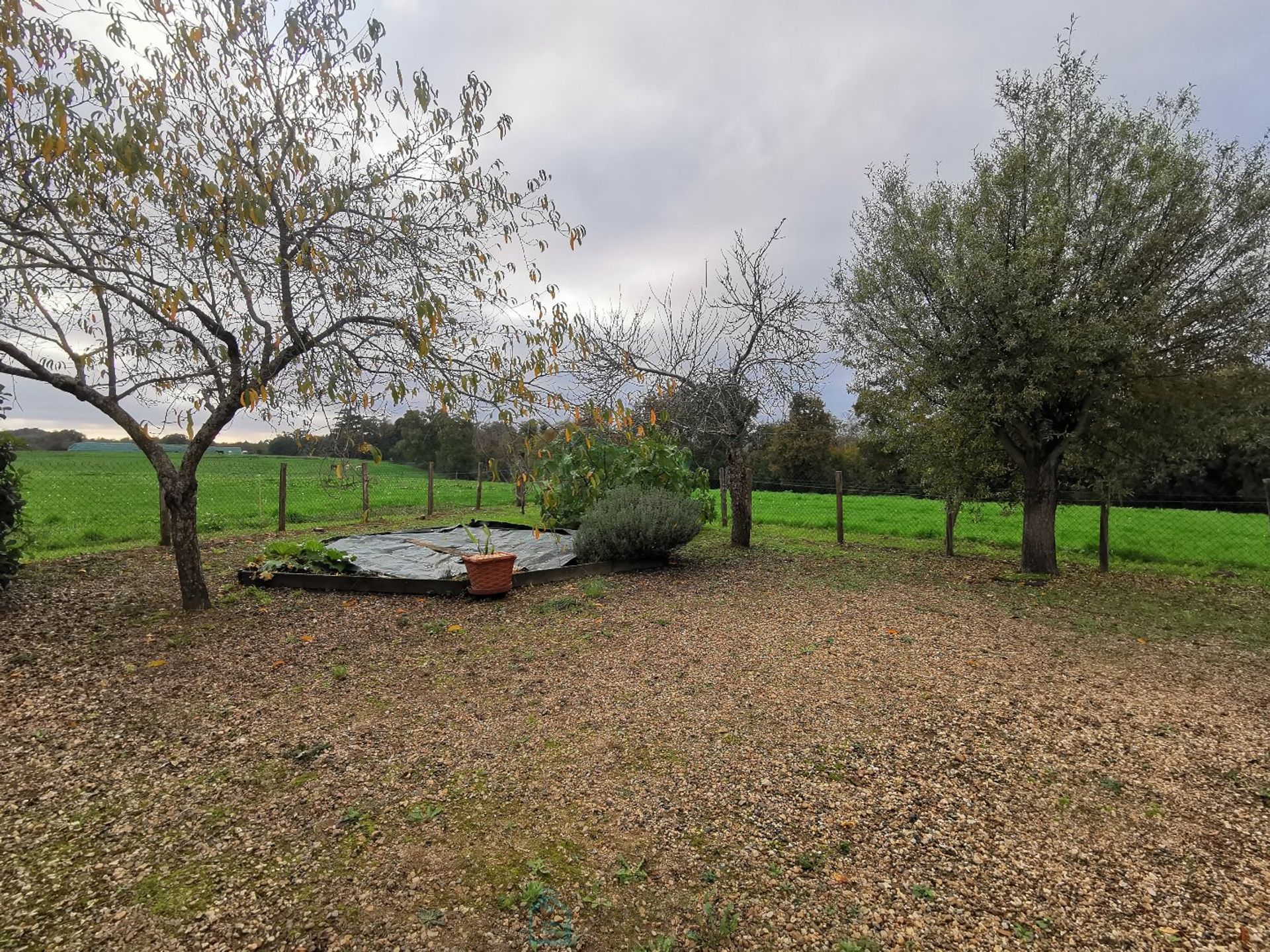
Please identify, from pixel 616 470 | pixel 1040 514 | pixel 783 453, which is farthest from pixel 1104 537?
pixel 783 453

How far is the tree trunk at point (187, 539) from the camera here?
5246mm

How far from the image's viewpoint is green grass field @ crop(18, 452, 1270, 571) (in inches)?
372

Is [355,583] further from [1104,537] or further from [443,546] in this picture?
[1104,537]

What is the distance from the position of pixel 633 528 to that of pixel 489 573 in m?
2.17

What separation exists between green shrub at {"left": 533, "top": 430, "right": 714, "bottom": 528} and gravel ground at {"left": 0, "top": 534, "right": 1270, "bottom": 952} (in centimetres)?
467

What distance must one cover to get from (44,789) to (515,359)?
3241mm

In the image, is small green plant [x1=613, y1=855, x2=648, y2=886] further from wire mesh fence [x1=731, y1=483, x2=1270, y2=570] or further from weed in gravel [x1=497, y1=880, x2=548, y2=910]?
wire mesh fence [x1=731, y1=483, x2=1270, y2=570]

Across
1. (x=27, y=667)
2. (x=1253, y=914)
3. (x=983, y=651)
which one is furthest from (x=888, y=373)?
(x=27, y=667)

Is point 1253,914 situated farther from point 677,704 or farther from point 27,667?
point 27,667

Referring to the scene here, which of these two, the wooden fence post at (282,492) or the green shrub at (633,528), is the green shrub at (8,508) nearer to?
the wooden fence post at (282,492)

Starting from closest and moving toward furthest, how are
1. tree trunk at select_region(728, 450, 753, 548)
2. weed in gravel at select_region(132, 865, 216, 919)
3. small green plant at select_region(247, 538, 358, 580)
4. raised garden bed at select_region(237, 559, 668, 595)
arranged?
weed in gravel at select_region(132, 865, 216, 919) → raised garden bed at select_region(237, 559, 668, 595) → small green plant at select_region(247, 538, 358, 580) → tree trunk at select_region(728, 450, 753, 548)

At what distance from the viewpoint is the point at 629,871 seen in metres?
2.27

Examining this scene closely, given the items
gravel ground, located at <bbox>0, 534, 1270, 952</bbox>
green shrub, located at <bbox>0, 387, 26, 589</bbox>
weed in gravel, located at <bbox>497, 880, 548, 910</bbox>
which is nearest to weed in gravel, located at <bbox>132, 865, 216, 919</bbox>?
gravel ground, located at <bbox>0, 534, 1270, 952</bbox>

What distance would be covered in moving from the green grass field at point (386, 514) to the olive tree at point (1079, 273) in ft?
10.9
